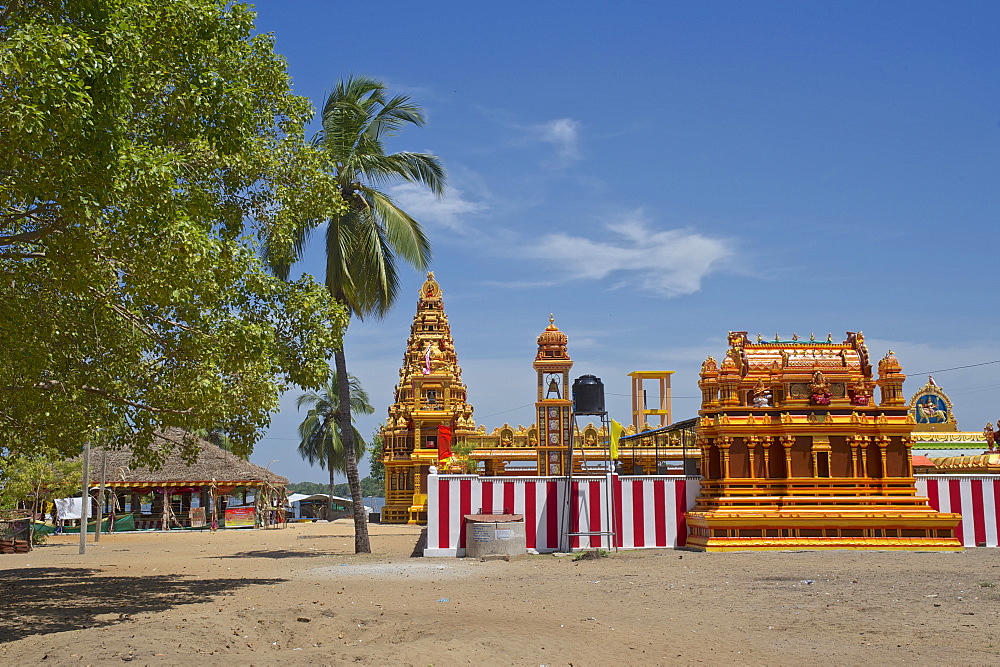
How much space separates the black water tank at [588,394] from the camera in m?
21.0

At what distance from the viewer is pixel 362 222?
21297mm

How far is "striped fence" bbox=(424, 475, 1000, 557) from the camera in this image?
19062 millimetres

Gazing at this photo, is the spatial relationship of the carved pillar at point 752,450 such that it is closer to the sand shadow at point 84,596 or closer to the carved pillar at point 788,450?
the carved pillar at point 788,450

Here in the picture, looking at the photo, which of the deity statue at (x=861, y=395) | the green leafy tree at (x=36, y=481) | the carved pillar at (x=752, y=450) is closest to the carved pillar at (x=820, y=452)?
the deity statue at (x=861, y=395)

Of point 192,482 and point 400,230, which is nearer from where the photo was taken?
point 400,230

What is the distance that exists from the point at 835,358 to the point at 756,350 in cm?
176

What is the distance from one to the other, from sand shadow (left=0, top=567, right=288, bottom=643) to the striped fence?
16.5 ft

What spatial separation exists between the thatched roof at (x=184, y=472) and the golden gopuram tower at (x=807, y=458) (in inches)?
1157

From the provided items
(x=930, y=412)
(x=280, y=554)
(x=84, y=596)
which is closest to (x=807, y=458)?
(x=280, y=554)

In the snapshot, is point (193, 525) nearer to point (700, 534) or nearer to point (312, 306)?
point (700, 534)

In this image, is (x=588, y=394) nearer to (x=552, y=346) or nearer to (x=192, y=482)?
(x=552, y=346)

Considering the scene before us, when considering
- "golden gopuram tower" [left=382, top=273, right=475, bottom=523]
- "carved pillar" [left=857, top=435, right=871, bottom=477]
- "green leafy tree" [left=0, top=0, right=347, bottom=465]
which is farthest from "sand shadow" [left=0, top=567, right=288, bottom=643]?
"golden gopuram tower" [left=382, top=273, right=475, bottom=523]

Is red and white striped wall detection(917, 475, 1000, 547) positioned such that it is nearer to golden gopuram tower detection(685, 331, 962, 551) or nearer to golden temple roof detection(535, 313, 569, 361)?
golden gopuram tower detection(685, 331, 962, 551)

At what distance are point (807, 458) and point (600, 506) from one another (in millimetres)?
4743
